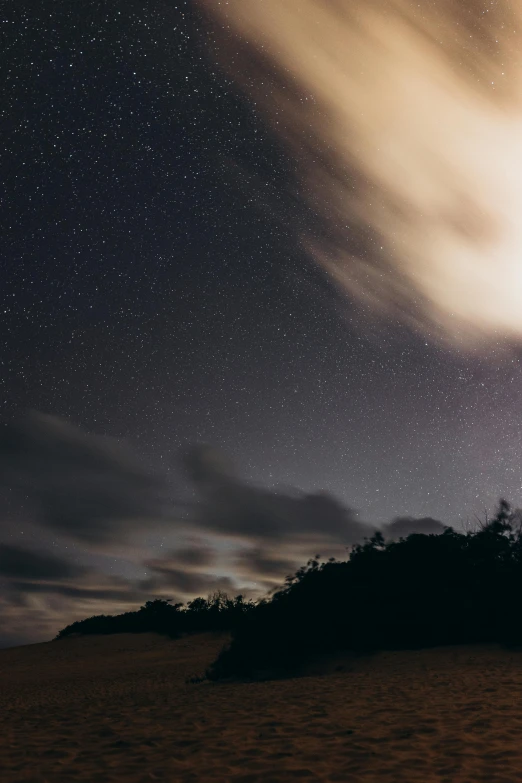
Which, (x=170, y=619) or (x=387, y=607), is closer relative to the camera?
(x=387, y=607)

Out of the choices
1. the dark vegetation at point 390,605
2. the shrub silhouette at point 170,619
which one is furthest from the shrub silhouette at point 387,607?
the shrub silhouette at point 170,619

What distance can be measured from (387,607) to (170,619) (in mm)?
27575

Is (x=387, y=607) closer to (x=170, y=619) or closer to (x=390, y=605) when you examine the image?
(x=390, y=605)

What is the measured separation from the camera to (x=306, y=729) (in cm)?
933

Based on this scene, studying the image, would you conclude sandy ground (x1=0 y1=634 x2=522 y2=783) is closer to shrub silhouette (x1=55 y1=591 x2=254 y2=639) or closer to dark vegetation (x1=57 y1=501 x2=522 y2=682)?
dark vegetation (x1=57 y1=501 x2=522 y2=682)

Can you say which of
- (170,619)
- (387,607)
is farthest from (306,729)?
(170,619)

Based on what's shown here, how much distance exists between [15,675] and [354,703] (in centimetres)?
2213

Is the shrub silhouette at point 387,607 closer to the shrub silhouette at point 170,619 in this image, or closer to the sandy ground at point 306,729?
the sandy ground at point 306,729

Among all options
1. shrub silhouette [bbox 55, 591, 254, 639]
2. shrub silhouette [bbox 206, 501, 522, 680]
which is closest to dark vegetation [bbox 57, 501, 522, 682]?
shrub silhouette [bbox 206, 501, 522, 680]

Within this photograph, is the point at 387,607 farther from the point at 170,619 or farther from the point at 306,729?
the point at 170,619

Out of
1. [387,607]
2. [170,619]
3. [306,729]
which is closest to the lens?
[306,729]

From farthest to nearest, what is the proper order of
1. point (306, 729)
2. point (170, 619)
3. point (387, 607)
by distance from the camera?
1. point (170, 619)
2. point (387, 607)
3. point (306, 729)

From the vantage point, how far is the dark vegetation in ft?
60.8

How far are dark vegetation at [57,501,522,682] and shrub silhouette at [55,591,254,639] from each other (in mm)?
17775
